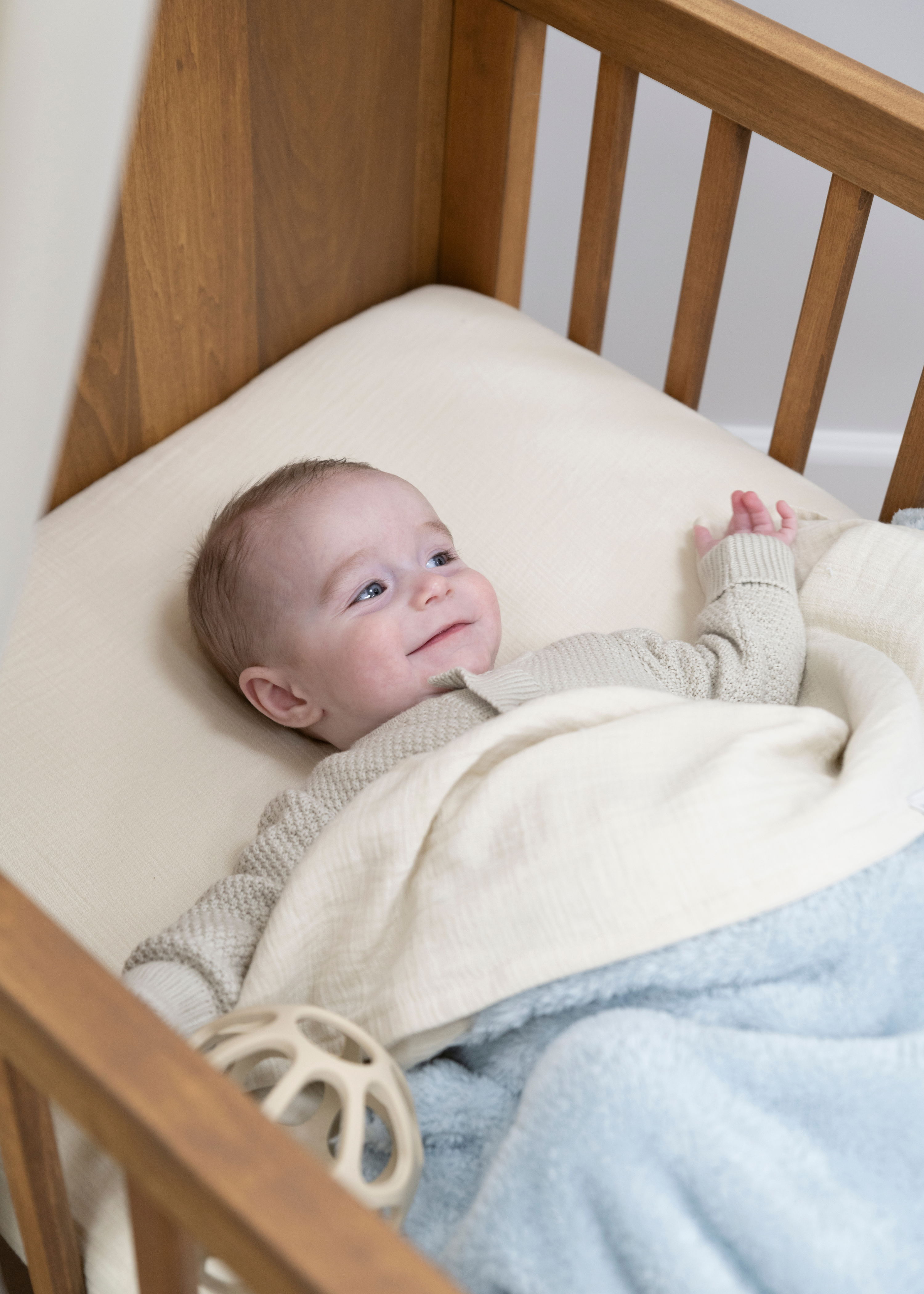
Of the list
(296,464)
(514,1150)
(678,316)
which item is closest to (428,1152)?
(514,1150)

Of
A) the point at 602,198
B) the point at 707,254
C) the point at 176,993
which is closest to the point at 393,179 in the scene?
the point at 602,198

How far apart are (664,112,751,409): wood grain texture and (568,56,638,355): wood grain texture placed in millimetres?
95

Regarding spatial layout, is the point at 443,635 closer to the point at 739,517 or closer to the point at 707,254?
the point at 739,517

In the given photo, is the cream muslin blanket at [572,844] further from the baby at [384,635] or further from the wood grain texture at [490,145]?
the wood grain texture at [490,145]

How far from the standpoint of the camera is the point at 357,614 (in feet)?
3.03

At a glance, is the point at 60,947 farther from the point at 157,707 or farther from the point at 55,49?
the point at 157,707

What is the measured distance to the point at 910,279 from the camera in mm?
1851

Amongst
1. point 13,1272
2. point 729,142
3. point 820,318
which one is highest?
point 729,142

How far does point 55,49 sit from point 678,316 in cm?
90

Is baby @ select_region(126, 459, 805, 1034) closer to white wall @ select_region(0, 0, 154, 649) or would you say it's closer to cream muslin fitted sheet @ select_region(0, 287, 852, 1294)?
cream muslin fitted sheet @ select_region(0, 287, 852, 1294)

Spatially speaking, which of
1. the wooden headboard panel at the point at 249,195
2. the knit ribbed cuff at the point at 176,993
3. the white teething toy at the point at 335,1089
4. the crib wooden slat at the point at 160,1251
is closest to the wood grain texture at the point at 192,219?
the wooden headboard panel at the point at 249,195

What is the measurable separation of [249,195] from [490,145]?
292mm

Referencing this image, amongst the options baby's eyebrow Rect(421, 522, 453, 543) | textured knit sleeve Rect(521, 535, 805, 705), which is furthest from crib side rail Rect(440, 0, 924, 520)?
baby's eyebrow Rect(421, 522, 453, 543)

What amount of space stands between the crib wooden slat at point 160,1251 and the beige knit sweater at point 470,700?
21 cm
